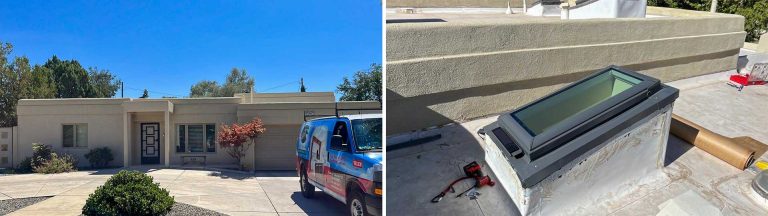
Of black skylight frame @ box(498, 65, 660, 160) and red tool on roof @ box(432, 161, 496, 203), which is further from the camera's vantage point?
red tool on roof @ box(432, 161, 496, 203)

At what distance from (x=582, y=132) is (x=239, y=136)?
72.3 inches

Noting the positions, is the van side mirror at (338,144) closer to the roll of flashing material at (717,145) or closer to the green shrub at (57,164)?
the green shrub at (57,164)

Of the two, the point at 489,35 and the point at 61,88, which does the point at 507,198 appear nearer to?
the point at 489,35

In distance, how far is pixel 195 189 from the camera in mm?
2811

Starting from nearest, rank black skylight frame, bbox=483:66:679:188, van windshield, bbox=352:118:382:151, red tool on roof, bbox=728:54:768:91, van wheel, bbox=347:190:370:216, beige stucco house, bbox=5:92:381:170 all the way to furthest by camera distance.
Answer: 1. black skylight frame, bbox=483:66:679:188
2. van windshield, bbox=352:118:382:151
3. van wheel, bbox=347:190:370:216
4. beige stucco house, bbox=5:92:381:170
5. red tool on roof, bbox=728:54:768:91

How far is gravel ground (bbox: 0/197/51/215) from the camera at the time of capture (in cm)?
275

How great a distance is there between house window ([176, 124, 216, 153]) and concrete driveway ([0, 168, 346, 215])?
0.56 ft

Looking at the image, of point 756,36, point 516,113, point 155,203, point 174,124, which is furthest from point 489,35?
point 756,36

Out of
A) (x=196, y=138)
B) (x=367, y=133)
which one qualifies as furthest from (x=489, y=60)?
(x=196, y=138)

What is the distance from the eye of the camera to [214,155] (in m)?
2.78

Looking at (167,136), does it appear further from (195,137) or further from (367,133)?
(367,133)

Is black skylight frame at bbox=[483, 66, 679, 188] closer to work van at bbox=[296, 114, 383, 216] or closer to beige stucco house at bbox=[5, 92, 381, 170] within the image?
work van at bbox=[296, 114, 383, 216]

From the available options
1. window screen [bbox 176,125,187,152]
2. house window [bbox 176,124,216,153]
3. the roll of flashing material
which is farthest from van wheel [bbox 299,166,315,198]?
the roll of flashing material

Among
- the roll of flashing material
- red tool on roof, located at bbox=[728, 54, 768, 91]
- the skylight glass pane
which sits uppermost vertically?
red tool on roof, located at bbox=[728, 54, 768, 91]
